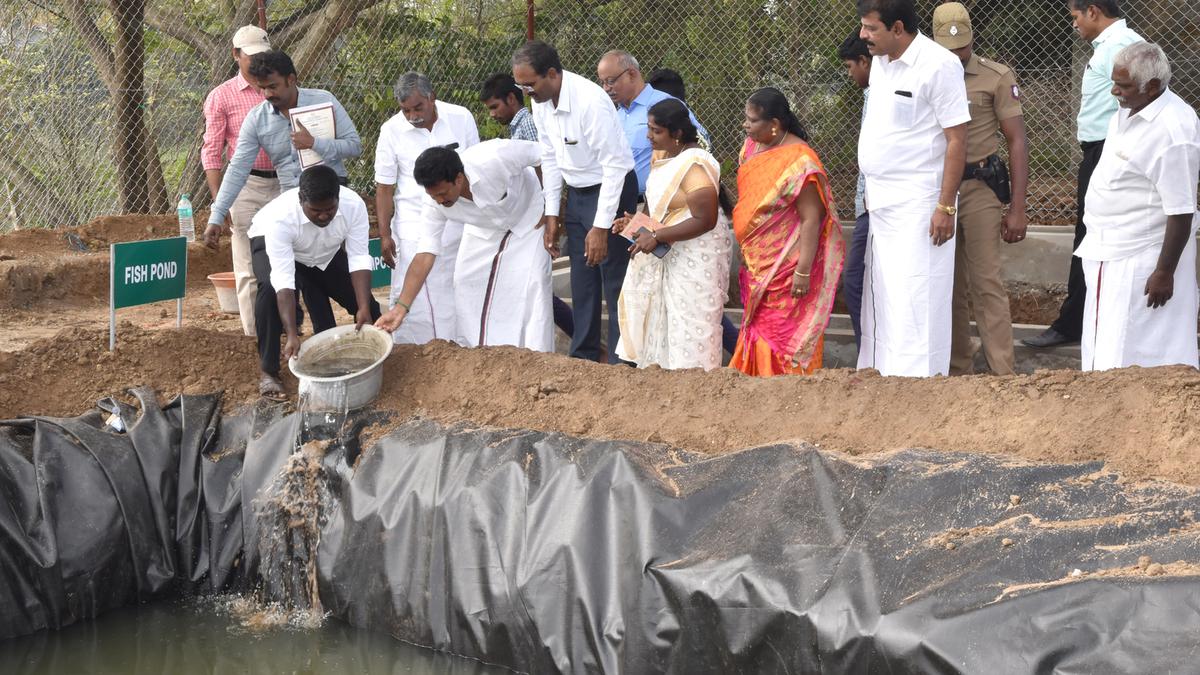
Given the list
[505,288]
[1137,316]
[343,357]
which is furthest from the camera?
[505,288]

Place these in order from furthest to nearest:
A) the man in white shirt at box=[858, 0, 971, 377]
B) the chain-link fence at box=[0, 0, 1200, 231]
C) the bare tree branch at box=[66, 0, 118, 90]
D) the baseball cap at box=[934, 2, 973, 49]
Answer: the bare tree branch at box=[66, 0, 118, 90] → the chain-link fence at box=[0, 0, 1200, 231] → the baseball cap at box=[934, 2, 973, 49] → the man in white shirt at box=[858, 0, 971, 377]

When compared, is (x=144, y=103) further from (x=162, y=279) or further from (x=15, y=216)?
(x=162, y=279)

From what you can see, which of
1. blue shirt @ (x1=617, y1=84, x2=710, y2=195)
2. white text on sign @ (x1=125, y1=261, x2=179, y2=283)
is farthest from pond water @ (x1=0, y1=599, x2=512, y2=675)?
blue shirt @ (x1=617, y1=84, x2=710, y2=195)

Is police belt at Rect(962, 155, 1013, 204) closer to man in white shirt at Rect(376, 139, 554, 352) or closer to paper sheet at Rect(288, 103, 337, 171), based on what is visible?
man in white shirt at Rect(376, 139, 554, 352)

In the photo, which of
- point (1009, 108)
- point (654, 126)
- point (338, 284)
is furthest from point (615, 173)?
point (1009, 108)

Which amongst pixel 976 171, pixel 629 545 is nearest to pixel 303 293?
pixel 629 545

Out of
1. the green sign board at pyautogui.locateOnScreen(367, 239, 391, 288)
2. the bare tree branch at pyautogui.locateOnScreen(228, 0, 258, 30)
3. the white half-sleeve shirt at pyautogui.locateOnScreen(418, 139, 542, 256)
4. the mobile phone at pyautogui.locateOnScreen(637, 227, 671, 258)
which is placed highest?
the bare tree branch at pyautogui.locateOnScreen(228, 0, 258, 30)

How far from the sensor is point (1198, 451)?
11.3ft

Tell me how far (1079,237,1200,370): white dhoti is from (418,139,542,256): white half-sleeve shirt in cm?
237

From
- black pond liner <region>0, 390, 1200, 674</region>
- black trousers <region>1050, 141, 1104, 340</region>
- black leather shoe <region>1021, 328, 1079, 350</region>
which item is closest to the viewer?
black pond liner <region>0, 390, 1200, 674</region>

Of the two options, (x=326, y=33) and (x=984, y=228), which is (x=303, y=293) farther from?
(x=326, y=33)

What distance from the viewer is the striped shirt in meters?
6.04

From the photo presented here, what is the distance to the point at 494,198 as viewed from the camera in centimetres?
523

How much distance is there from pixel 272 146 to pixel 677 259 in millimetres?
2094
